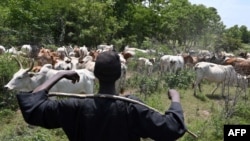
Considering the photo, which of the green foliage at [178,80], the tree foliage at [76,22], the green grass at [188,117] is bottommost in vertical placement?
the green grass at [188,117]

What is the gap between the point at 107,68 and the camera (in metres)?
2.94

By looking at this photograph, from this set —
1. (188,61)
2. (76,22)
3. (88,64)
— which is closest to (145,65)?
(188,61)

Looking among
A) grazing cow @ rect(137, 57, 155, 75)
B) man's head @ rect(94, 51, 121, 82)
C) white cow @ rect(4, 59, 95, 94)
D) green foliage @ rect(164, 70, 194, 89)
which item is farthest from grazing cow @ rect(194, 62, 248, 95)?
man's head @ rect(94, 51, 121, 82)

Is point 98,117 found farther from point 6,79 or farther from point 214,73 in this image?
point 214,73

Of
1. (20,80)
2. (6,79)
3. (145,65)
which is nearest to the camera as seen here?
(20,80)

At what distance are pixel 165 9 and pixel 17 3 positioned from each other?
16.3 m

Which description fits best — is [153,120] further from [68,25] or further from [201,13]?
[201,13]

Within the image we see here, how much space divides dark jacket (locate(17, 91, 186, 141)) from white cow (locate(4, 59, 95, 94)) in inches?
249

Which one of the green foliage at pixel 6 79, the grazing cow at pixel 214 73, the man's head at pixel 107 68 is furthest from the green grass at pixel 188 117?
the man's head at pixel 107 68

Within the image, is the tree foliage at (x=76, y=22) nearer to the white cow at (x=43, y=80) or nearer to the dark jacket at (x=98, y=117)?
the white cow at (x=43, y=80)

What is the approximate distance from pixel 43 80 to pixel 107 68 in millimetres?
7522

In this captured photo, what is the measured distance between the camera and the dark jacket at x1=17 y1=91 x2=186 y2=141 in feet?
9.10

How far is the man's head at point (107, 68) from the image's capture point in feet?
9.64

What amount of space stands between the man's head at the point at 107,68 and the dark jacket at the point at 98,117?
6.4 inches
